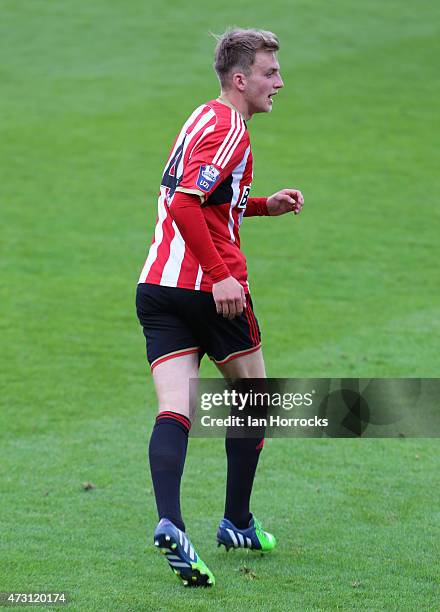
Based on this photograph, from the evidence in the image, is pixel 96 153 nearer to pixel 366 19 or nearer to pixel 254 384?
pixel 366 19

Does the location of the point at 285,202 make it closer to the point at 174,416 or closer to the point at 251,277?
the point at 174,416

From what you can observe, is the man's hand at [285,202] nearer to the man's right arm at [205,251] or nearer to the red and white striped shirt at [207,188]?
the red and white striped shirt at [207,188]

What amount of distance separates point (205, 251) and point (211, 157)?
354 millimetres

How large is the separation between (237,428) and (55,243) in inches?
309

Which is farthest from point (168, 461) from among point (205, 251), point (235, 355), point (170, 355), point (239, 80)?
point (239, 80)

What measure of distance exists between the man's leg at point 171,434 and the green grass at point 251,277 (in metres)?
0.34

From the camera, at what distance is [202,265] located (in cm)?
406

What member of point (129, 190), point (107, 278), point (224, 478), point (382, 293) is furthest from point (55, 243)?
point (224, 478)

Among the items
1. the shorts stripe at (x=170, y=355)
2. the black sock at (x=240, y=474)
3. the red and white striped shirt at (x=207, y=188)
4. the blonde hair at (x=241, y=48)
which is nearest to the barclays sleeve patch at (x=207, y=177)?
the red and white striped shirt at (x=207, y=188)

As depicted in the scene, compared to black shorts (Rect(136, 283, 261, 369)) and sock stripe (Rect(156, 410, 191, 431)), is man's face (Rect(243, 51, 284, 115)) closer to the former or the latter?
black shorts (Rect(136, 283, 261, 369))

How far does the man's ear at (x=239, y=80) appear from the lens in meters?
4.30

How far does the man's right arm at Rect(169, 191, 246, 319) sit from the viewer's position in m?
4.01

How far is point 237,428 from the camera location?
455 centimetres

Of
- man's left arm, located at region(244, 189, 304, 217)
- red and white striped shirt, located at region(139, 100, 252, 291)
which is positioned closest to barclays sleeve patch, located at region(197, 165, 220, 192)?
red and white striped shirt, located at region(139, 100, 252, 291)
